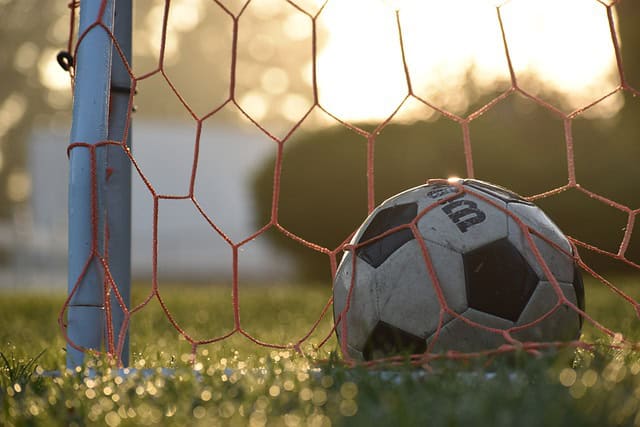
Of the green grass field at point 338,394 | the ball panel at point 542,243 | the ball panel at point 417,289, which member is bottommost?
the green grass field at point 338,394

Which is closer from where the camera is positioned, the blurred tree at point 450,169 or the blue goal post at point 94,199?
the blue goal post at point 94,199

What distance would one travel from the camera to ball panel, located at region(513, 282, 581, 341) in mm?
2158

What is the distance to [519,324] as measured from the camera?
2.16m

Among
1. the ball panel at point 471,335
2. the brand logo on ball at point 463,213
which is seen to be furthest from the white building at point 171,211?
the ball panel at point 471,335

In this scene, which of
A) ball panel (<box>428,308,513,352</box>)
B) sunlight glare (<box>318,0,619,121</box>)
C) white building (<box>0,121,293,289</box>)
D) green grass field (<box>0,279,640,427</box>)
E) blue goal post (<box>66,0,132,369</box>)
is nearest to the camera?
green grass field (<box>0,279,640,427</box>)

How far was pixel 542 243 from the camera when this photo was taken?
226 cm

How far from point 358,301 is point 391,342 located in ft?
0.48

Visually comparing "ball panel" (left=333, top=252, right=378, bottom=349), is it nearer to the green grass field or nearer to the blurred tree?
the green grass field

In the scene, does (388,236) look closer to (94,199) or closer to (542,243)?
(542,243)

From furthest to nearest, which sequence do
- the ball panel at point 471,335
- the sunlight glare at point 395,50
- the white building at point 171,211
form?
→ the white building at point 171,211
the sunlight glare at point 395,50
the ball panel at point 471,335

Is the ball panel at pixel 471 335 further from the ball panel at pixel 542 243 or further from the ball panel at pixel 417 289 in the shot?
the ball panel at pixel 542 243

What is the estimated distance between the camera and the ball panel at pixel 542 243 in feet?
7.24

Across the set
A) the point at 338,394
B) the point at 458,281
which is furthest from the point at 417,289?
the point at 338,394

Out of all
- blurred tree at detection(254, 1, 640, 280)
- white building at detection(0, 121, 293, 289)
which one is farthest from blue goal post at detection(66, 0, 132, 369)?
white building at detection(0, 121, 293, 289)
